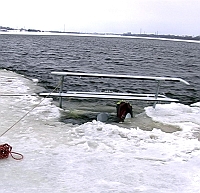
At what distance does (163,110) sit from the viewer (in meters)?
7.91

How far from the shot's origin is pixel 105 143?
17.1ft

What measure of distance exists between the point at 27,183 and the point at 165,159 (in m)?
2.16

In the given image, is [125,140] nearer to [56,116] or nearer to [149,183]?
[149,183]

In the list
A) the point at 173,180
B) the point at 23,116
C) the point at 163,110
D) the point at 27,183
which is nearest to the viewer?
the point at 27,183

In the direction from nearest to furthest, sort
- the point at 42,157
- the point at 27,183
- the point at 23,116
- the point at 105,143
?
the point at 27,183 → the point at 42,157 → the point at 105,143 → the point at 23,116

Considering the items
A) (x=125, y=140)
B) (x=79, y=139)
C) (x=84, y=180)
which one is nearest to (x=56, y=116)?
(x=79, y=139)

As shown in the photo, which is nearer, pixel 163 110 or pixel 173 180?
pixel 173 180

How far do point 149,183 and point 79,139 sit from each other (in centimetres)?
183

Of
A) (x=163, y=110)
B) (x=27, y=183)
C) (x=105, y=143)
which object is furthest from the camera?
(x=163, y=110)

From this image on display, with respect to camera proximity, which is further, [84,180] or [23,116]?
[23,116]

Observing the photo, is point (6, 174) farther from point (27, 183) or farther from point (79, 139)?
point (79, 139)

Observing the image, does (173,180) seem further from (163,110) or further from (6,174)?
(163,110)

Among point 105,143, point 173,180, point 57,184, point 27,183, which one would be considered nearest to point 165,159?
point 173,180

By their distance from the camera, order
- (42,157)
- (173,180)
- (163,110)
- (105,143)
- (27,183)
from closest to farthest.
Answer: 1. (27,183)
2. (173,180)
3. (42,157)
4. (105,143)
5. (163,110)
